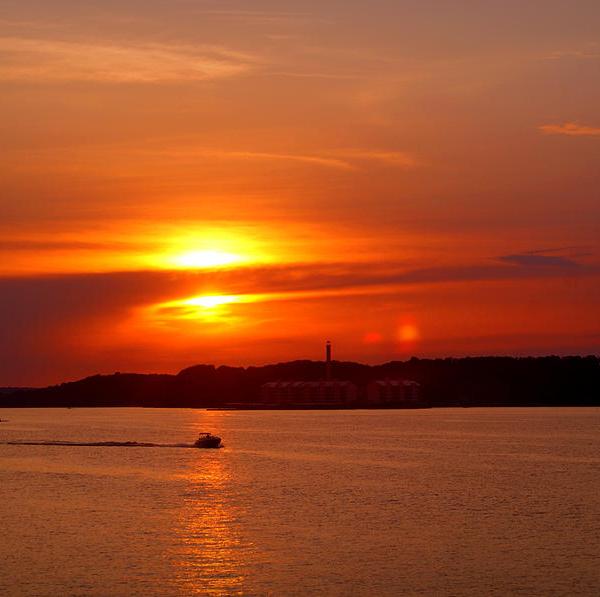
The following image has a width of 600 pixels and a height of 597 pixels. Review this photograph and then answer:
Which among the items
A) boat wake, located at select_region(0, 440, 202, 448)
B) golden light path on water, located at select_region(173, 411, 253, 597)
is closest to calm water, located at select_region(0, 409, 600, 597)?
golden light path on water, located at select_region(173, 411, 253, 597)

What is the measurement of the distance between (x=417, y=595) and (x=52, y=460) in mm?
100345

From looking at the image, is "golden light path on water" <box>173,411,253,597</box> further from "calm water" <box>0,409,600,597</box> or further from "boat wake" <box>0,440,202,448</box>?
"boat wake" <box>0,440,202,448</box>

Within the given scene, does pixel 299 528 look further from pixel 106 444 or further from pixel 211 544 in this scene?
pixel 106 444

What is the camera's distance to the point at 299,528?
243ft

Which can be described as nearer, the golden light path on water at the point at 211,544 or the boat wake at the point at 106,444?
the golden light path on water at the point at 211,544

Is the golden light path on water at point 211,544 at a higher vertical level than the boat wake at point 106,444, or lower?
lower

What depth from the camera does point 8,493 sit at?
3875 inches

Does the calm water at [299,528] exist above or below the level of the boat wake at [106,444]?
below

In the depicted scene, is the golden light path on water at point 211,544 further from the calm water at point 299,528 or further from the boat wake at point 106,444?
the boat wake at point 106,444

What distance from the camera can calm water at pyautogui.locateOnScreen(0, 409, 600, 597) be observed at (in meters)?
55.2

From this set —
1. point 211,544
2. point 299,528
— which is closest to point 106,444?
point 299,528

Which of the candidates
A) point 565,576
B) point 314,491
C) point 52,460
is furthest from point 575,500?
point 52,460

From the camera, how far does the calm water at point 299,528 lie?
5522 cm

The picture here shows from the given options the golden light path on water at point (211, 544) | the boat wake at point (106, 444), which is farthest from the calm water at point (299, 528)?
the boat wake at point (106, 444)
